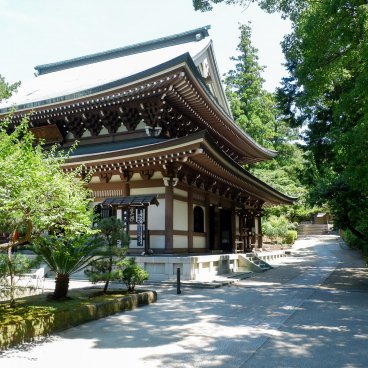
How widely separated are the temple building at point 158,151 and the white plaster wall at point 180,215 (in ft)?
0.14

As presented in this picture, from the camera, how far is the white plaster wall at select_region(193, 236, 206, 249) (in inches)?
684

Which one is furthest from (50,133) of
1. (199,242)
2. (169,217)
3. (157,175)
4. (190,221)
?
A: (199,242)

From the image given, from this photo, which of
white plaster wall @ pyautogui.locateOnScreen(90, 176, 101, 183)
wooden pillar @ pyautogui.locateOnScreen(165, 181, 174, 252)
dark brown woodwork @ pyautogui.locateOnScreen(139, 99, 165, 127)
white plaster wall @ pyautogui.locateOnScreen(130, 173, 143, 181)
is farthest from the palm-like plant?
dark brown woodwork @ pyautogui.locateOnScreen(139, 99, 165, 127)

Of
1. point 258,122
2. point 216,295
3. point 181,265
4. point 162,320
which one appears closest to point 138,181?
point 181,265

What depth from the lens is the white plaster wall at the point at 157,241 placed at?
49.1 ft

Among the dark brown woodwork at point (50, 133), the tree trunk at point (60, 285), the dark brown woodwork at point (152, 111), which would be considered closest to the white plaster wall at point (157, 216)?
the dark brown woodwork at point (152, 111)

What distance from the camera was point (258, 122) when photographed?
38.8 meters

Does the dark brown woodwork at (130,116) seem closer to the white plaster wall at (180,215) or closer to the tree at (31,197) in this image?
the white plaster wall at (180,215)

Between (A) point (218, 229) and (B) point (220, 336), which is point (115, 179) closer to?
(A) point (218, 229)

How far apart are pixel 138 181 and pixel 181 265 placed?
3970 millimetres

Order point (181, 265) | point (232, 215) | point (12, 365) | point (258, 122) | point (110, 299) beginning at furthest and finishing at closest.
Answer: point (258, 122)
point (232, 215)
point (181, 265)
point (110, 299)
point (12, 365)

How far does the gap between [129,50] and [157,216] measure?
54.8 ft

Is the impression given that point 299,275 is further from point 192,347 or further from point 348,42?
point 192,347

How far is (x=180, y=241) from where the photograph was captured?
15.8 meters
